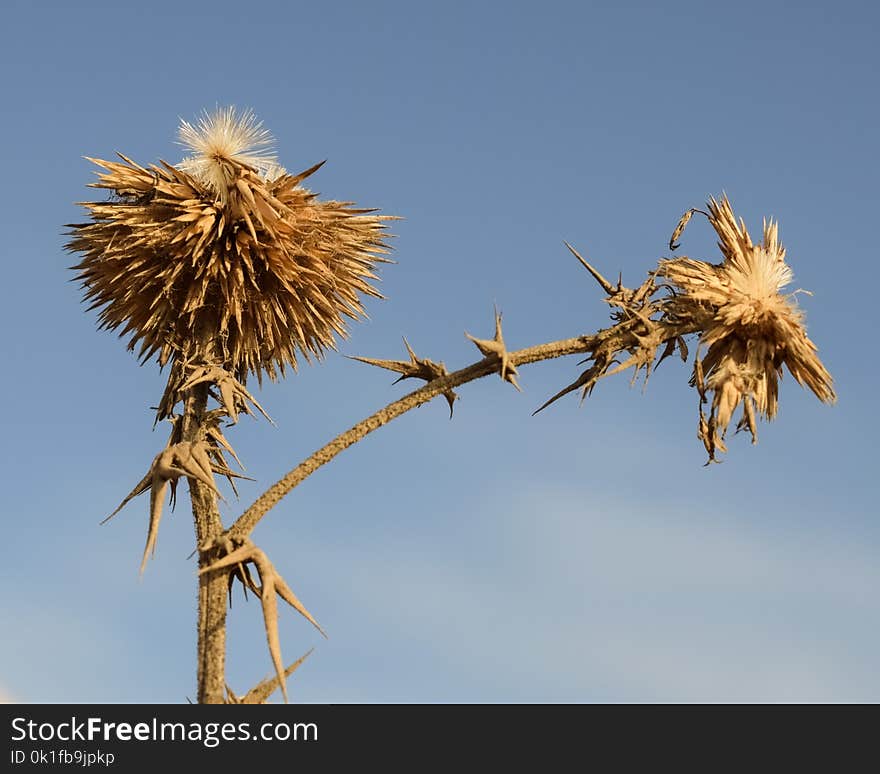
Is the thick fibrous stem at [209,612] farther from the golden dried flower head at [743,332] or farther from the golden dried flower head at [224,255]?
the golden dried flower head at [743,332]

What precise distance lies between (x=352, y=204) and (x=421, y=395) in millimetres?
2566

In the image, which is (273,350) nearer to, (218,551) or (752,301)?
(218,551)

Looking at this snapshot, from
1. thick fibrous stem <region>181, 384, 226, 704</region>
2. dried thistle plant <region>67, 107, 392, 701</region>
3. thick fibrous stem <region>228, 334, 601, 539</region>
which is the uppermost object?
dried thistle plant <region>67, 107, 392, 701</region>

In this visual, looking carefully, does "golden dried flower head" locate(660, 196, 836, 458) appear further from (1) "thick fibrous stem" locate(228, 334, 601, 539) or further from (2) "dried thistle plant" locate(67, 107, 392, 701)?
(2) "dried thistle plant" locate(67, 107, 392, 701)

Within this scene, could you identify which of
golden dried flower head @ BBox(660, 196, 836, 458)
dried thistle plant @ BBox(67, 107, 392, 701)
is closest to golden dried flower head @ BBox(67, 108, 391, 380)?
dried thistle plant @ BBox(67, 107, 392, 701)

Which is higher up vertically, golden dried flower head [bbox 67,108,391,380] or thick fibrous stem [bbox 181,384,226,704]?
golden dried flower head [bbox 67,108,391,380]

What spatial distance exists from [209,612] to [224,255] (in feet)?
11.5

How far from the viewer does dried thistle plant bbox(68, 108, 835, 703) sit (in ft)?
35.7

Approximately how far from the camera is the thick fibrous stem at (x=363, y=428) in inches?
432

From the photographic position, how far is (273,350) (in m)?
12.7

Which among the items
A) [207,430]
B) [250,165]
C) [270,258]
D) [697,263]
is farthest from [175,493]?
[697,263]

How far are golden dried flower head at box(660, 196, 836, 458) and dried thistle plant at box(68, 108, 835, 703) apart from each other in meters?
0.01

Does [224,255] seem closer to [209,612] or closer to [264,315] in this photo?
Result: [264,315]

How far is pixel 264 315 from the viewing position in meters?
12.2
